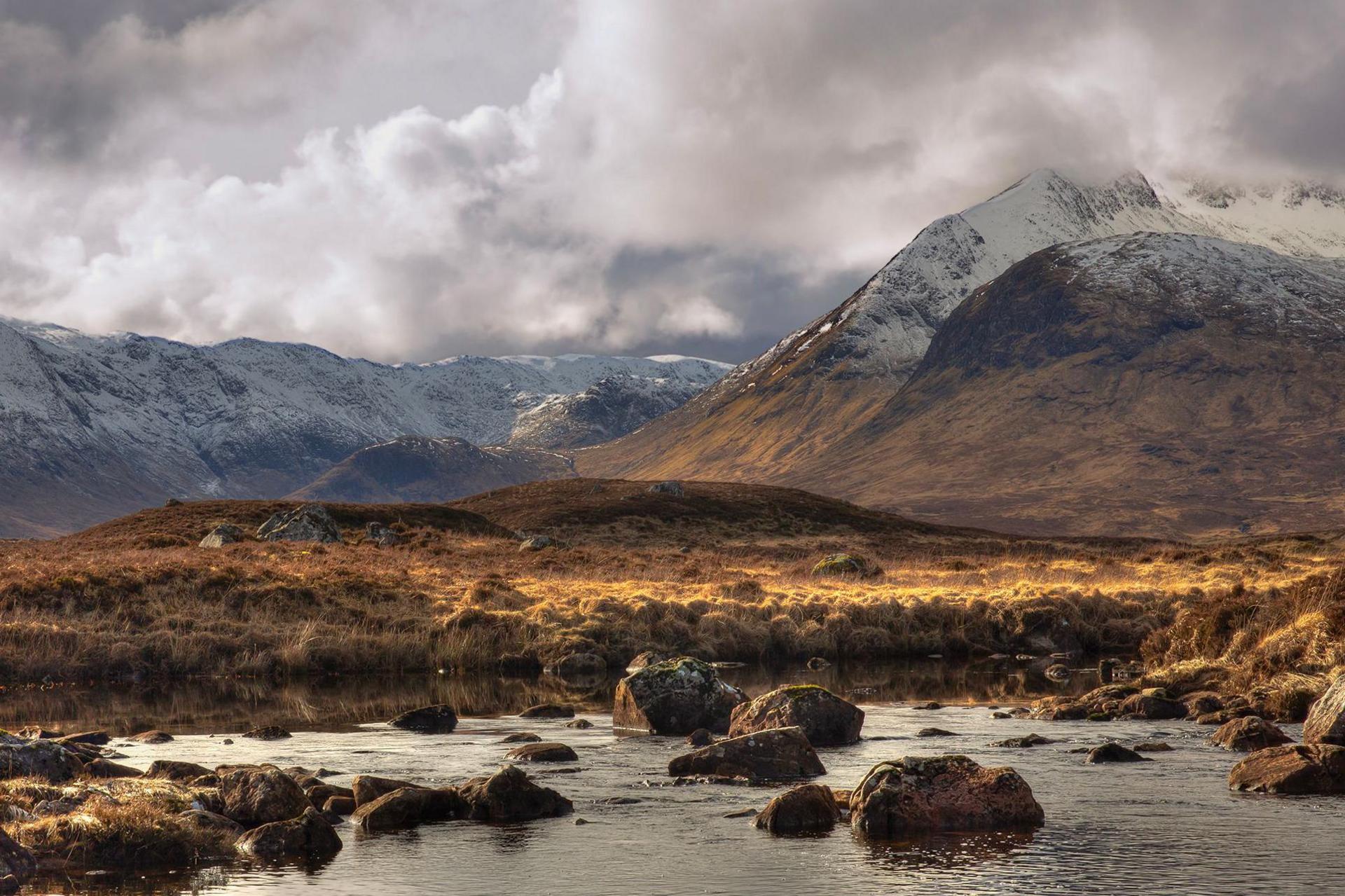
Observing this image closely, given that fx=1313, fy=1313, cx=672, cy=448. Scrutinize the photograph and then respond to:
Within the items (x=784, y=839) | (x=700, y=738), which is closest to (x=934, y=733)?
(x=700, y=738)

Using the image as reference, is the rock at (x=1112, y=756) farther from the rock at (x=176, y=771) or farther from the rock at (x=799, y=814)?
the rock at (x=176, y=771)

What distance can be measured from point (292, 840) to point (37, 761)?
616cm

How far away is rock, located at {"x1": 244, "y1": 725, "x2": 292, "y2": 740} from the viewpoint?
31.6 metres

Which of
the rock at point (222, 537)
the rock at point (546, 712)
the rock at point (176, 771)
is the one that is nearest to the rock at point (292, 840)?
the rock at point (176, 771)

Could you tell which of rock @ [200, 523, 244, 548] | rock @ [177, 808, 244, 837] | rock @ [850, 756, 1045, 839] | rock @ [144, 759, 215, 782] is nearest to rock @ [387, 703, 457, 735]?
rock @ [144, 759, 215, 782]

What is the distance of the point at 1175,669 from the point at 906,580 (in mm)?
33977

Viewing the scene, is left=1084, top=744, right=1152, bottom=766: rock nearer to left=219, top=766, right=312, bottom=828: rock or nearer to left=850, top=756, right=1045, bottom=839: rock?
left=850, top=756, right=1045, bottom=839: rock

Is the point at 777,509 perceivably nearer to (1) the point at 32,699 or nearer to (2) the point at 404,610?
(2) the point at 404,610

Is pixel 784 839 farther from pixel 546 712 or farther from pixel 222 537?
pixel 222 537

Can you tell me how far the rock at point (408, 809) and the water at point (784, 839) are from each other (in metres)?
0.45

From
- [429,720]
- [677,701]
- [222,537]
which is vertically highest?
[222,537]

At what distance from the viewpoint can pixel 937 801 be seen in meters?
20.6

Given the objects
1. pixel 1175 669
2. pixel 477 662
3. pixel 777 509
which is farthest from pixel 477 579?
pixel 777 509

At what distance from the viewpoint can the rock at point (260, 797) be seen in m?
20.6
